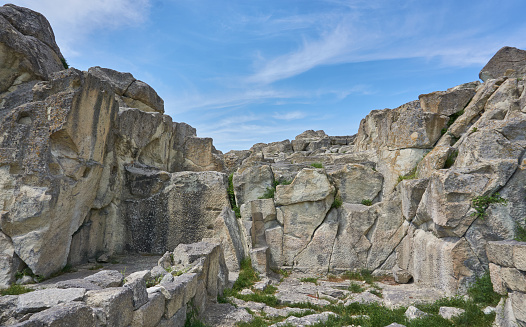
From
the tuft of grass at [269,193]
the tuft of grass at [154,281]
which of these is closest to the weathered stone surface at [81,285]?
the tuft of grass at [154,281]

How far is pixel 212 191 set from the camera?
1206cm

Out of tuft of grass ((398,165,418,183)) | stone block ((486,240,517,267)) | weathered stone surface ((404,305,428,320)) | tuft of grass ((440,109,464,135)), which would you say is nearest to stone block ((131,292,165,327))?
weathered stone surface ((404,305,428,320))

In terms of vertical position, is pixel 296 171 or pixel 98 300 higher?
pixel 296 171

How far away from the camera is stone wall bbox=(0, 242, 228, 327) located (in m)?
3.41

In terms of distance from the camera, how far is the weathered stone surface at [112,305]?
380 centimetres

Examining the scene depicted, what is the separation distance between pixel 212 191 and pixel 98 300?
8195mm

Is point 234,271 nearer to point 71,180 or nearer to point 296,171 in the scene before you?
point 296,171

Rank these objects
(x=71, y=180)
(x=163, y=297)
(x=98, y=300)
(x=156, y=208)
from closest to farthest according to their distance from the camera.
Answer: (x=98, y=300) < (x=163, y=297) < (x=71, y=180) < (x=156, y=208)

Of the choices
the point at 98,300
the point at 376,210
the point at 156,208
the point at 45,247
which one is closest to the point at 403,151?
the point at 376,210

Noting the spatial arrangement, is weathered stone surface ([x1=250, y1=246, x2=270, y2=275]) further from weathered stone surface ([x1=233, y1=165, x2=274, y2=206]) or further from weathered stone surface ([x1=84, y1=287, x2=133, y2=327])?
weathered stone surface ([x1=84, y1=287, x2=133, y2=327])

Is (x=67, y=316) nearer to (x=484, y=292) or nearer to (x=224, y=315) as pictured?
(x=224, y=315)

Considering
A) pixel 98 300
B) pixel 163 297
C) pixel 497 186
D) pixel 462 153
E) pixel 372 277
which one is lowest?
pixel 372 277

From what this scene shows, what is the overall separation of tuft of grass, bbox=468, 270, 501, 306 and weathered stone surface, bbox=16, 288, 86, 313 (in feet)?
24.5

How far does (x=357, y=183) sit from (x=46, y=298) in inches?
382
